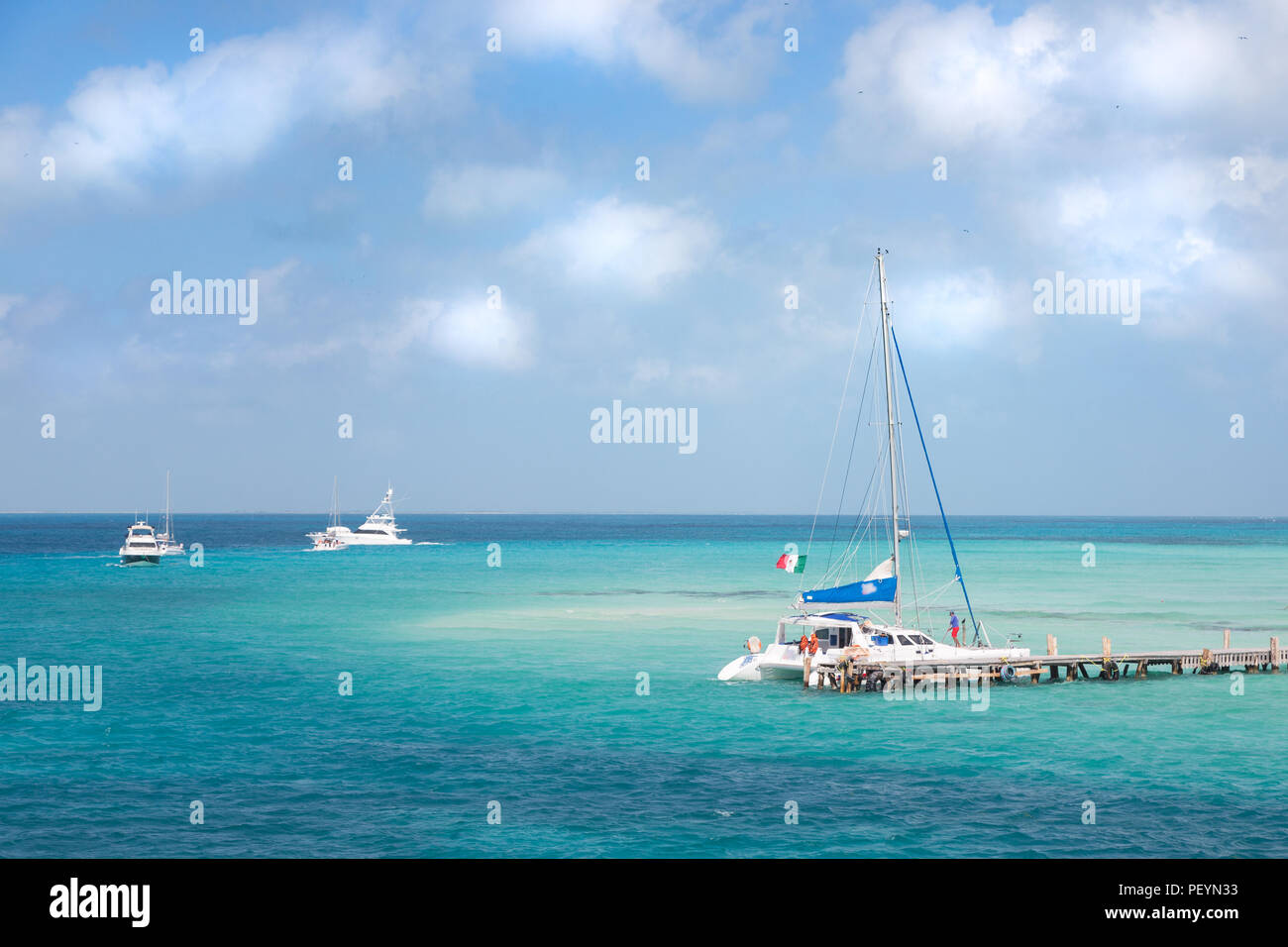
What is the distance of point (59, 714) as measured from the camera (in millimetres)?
36250

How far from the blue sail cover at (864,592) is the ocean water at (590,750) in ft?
14.9

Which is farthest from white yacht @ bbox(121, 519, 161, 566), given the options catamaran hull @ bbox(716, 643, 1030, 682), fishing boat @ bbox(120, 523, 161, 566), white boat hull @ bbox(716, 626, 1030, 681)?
white boat hull @ bbox(716, 626, 1030, 681)

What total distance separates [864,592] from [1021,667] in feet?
22.8

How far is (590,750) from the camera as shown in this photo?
3106 centimetres

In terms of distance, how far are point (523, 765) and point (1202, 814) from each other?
16543 mm

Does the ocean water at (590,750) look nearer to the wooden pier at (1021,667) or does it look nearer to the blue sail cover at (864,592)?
the wooden pier at (1021,667)

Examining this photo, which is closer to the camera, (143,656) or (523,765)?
(523,765)

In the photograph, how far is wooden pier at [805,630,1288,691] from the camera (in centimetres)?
4169

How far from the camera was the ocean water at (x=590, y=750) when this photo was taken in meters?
22.9

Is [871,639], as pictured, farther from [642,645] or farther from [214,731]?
[214,731]

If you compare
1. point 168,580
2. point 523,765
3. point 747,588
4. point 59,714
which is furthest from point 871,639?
point 168,580

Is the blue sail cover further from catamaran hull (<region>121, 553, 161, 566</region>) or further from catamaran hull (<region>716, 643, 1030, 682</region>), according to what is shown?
catamaran hull (<region>121, 553, 161, 566</region>)

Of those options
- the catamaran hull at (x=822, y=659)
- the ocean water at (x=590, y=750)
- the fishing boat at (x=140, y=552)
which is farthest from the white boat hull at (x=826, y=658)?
the fishing boat at (x=140, y=552)

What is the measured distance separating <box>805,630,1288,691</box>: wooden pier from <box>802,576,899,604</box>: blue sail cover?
2.76 m
